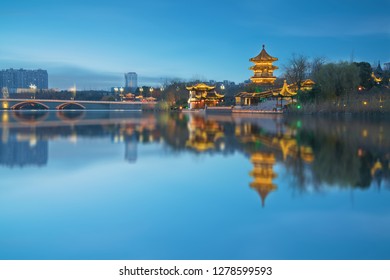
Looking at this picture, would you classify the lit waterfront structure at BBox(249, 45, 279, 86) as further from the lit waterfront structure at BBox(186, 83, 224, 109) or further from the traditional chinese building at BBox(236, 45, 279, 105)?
the lit waterfront structure at BBox(186, 83, 224, 109)

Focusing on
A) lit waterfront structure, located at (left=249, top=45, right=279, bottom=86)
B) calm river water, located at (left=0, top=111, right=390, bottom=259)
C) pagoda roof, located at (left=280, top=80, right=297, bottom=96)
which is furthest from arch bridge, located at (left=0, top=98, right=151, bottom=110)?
calm river water, located at (left=0, top=111, right=390, bottom=259)

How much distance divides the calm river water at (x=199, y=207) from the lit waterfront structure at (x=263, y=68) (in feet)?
125

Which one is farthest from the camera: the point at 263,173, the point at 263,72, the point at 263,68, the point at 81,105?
the point at 81,105

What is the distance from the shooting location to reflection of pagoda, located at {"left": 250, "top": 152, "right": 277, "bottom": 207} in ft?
16.8

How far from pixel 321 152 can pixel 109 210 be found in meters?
5.28

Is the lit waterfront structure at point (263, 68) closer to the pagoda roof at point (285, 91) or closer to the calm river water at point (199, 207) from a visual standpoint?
the pagoda roof at point (285, 91)

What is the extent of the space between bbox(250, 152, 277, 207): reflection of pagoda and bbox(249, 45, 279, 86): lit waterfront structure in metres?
38.1

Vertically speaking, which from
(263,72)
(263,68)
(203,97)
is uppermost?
(263,68)

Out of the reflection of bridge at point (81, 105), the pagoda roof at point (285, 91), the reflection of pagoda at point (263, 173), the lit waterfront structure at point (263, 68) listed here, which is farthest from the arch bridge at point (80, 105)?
the reflection of pagoda at point (263, 173)

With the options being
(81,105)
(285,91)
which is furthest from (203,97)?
(81,105)

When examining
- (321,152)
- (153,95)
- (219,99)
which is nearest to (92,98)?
(153,95)

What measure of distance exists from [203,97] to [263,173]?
136 feet

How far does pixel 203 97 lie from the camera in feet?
154

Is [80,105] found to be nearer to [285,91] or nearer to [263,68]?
[263,68]
